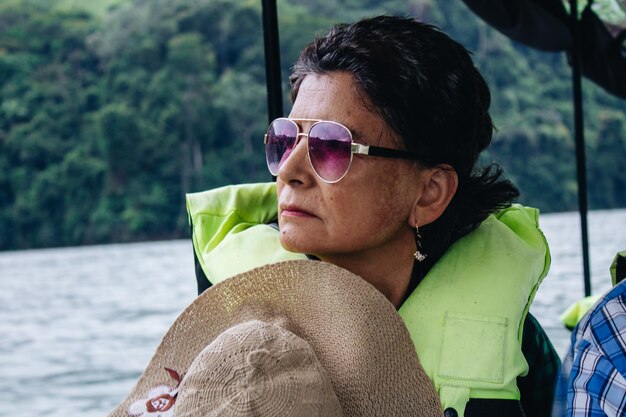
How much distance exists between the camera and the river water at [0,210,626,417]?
8.82m

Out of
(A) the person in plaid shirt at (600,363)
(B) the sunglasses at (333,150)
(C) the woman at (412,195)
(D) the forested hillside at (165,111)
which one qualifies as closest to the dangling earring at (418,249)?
(C) the woman at (412,195)

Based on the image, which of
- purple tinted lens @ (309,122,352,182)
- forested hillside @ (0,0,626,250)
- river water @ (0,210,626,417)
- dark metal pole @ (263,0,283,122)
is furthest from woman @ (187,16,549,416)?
forested hillside @ (0,0,626,250)

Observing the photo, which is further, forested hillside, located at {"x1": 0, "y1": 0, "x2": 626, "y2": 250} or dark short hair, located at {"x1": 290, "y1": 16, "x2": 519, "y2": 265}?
forested hillside, located at {"x1": 0, "y1": 0, "x2": 626, "y2": 250}

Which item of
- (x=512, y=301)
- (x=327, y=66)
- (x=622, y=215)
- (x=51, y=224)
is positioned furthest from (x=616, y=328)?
(x=51, y=224)

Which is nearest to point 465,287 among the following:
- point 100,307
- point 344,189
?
point 344,189

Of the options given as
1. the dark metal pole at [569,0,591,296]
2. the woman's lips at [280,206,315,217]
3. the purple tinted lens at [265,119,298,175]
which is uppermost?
the purple tinted lens at [265,119,298,175]

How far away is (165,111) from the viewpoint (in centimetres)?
2961

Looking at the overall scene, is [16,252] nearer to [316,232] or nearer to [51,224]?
[51,224]

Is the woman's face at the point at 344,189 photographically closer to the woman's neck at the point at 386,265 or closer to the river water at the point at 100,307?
the woman's neck at the point at 386,265

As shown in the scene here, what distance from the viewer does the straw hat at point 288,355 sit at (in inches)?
35.8

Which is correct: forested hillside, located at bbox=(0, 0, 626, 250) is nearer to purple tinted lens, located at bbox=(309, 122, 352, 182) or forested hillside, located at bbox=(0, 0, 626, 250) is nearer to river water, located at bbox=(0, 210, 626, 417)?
river water, located at bbox=(0, 210, 626, 417)

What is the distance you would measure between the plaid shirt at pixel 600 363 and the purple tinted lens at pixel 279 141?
455mm

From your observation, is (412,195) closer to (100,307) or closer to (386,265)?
(386,265)

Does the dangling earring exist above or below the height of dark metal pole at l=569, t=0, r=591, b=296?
above
